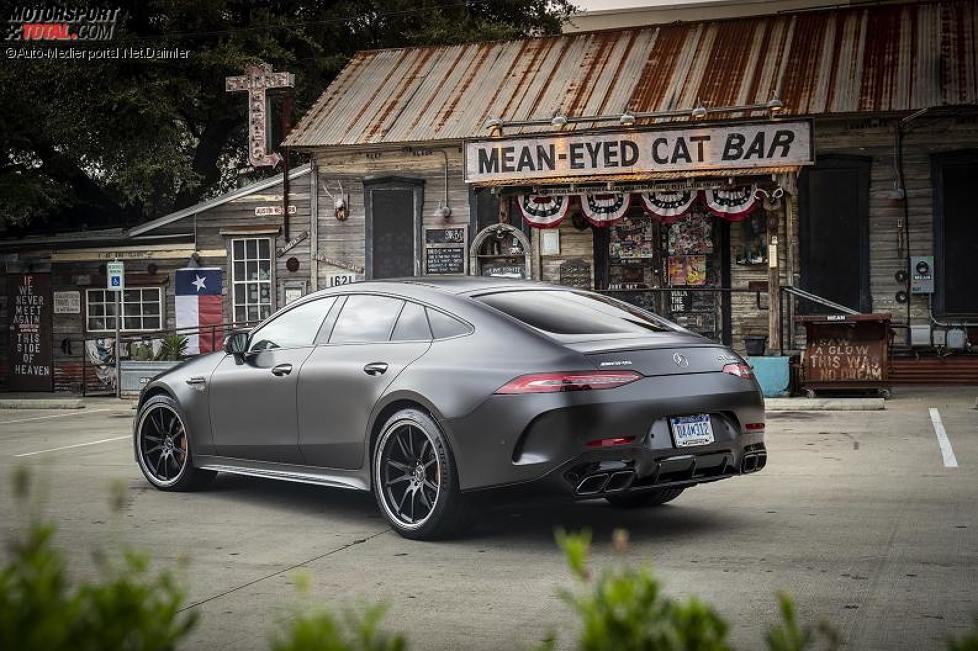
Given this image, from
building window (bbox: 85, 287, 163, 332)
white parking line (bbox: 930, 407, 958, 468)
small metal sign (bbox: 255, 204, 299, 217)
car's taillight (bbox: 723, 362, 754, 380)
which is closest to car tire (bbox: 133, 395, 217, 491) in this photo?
car's taillight (bbox: 723, 362, 754, 380)

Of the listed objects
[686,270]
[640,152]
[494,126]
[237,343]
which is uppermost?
[494,126]

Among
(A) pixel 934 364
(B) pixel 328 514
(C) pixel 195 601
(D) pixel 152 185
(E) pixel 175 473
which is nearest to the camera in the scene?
(C) pixel 195 601

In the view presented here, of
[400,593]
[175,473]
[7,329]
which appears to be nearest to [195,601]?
[400,593]

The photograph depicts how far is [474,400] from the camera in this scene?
7.18 metres

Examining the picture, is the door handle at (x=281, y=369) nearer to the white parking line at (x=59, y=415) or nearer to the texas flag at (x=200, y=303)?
the white parking line at (x=59, y=415)

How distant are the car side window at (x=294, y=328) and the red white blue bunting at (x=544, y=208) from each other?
12541 mm

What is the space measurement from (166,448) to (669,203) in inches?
496

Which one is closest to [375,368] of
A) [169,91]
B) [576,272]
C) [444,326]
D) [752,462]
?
[444,326]

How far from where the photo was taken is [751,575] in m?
6.34

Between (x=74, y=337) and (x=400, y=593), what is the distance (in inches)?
910

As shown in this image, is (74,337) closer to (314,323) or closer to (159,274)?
(159,274)

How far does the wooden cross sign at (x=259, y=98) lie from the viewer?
2569 cm

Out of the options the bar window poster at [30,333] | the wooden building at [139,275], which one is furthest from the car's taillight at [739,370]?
the bar window poster at [30,333]

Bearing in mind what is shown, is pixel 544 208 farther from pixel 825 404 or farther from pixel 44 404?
pixel 44 404
